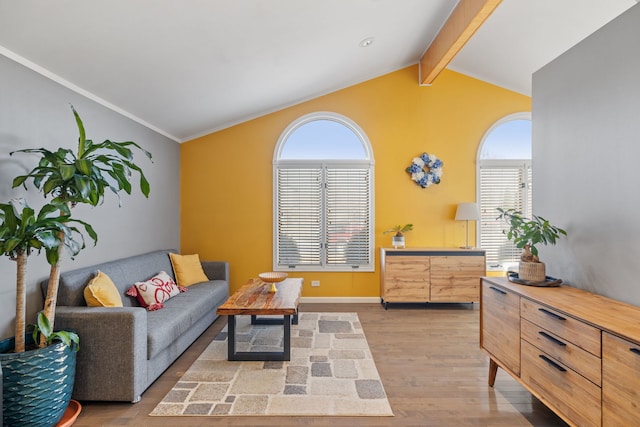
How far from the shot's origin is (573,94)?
2.39m

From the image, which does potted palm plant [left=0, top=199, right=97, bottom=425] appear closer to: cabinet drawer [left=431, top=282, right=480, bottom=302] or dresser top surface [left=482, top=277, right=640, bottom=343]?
dresser top surface [left=482, top=277, right=640, bottom=343]

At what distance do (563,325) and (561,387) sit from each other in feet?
1.11

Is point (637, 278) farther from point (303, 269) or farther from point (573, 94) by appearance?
point (303, 269)

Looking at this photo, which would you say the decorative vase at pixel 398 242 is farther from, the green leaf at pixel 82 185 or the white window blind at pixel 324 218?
the green leaf at pixel 82 185

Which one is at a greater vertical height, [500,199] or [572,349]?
[500,199]

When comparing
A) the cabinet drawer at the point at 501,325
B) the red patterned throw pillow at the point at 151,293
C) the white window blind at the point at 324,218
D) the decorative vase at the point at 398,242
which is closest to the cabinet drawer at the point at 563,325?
the cabinet drawer at the point at 501,325

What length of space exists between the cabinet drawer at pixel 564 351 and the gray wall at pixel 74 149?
348cm

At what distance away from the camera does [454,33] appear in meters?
3.59

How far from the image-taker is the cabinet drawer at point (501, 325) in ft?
7.28

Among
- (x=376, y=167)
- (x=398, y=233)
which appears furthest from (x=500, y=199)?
(x=376, y=167)

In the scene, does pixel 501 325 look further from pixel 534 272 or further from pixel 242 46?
pixel 242 46

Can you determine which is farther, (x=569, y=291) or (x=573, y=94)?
(x=573, y=94)

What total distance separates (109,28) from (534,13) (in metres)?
3.98

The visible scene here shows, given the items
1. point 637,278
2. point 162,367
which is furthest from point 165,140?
point 637,278
